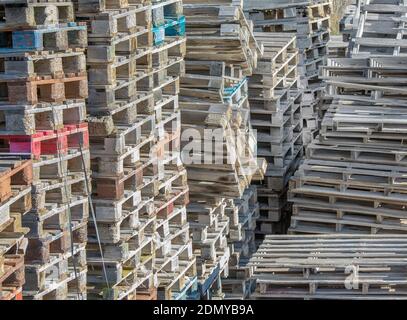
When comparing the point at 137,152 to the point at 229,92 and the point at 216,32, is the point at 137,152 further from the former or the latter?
the point at 216,32

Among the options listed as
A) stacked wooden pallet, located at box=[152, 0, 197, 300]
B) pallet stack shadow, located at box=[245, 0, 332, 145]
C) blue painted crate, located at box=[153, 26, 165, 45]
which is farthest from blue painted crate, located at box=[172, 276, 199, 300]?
pallet stack shadow, located at box=[245, 0, 332, 145]

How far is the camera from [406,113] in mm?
11602

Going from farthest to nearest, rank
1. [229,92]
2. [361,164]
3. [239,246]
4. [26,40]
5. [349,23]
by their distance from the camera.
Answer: [349,23] → [239,246] → [361,164] → [229,92] → [26,40]

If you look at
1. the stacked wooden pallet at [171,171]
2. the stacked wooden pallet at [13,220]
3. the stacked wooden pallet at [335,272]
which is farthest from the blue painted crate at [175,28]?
the stacked wooden pallet at [13,220]

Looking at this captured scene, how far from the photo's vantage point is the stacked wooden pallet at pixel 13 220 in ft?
23.7

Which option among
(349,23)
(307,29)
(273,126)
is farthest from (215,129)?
(349,23)

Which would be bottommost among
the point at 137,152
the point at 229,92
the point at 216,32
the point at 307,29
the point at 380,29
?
the point at 137,152

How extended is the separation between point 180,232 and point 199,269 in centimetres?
80

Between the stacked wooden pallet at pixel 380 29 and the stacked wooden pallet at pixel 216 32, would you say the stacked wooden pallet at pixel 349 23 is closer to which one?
the stacked wooden pallet at pixel 380 29

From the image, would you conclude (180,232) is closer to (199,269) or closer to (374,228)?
(199,269)

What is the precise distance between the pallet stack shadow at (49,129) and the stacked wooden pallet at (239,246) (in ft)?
11.6

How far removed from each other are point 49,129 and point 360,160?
4514 millimetres

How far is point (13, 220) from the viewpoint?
7383 millimetres

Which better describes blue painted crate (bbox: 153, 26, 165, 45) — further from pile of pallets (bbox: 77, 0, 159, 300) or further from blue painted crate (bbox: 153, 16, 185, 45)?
pile of pallets (bbox: 77, 0, 159, 300)
